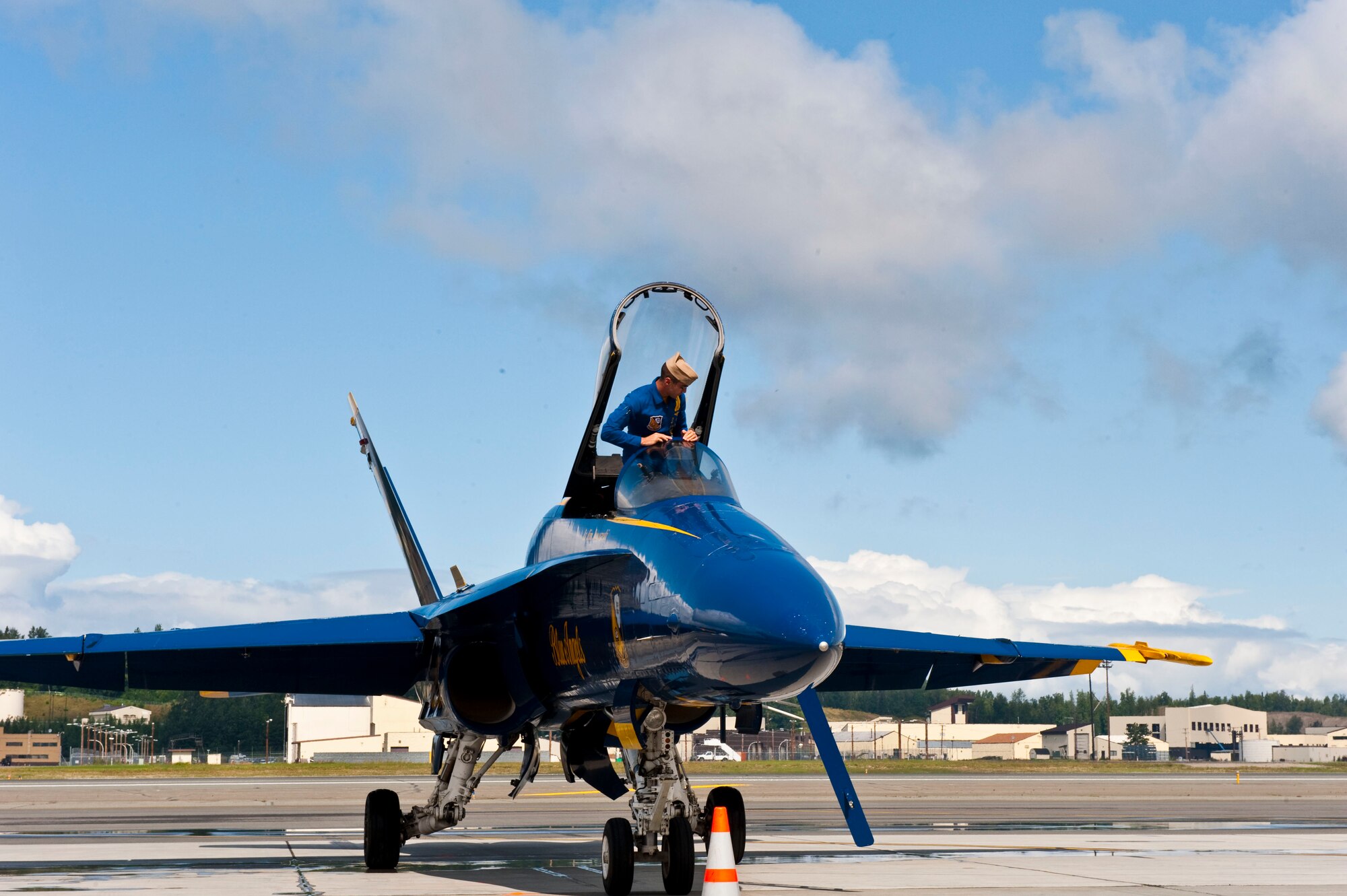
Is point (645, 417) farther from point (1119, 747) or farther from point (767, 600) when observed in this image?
point (1119, 747)

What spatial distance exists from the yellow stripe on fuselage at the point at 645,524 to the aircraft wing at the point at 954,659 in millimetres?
2371

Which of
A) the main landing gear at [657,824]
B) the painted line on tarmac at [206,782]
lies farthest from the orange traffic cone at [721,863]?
the painted line on tarmac at [206,782]

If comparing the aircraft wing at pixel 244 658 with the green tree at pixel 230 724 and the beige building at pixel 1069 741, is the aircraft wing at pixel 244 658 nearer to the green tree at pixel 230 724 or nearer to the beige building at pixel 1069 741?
the beige building at pixel 1069 741

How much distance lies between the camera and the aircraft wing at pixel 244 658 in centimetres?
1148

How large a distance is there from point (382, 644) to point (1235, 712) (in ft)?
422

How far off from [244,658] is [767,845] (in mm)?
5559

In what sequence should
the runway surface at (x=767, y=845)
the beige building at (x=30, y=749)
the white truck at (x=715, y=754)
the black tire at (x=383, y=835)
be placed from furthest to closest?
the beige building at (x=30, y=749), the white truck at (x=715, y=754), the black tire at (x=383, y=835), the runway surface at (x=767, y=845)

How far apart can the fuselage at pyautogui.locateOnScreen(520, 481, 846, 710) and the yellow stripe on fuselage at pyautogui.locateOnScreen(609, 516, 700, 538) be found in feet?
0.04

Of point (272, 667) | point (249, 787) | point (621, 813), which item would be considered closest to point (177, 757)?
point (249, 787)

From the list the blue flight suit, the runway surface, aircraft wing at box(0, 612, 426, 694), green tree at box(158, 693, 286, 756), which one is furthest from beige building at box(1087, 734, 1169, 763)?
the blue flight suit

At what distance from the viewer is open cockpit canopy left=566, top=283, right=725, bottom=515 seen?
34.8ft

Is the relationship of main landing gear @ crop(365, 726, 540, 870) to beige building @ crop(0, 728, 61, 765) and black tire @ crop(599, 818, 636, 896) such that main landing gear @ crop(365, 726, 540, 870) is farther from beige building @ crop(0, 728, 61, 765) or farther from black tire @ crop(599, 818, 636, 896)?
beige building @ crop(0, 728, 61, 765)

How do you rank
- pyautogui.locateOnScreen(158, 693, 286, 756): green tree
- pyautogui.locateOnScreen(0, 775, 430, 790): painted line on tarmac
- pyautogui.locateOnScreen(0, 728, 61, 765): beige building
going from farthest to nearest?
pyautogui.locateOnScreen(158, 693, 286, 756): green tree, pyautogui.locateOnScreen(0, 728, 61, 765): beige building, pyautogui.locateOnScreen(0, 775, 430, 790): painted line on tarmac

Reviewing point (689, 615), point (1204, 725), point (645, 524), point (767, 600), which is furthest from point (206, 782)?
point (1204, 725)
